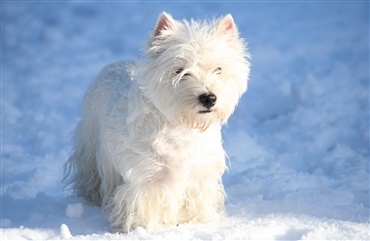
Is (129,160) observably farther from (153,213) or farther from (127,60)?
(127,60)

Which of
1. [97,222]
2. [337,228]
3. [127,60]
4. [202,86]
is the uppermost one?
[127,60]

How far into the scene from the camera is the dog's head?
4602 millimetres

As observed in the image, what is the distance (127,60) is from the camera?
246 inches

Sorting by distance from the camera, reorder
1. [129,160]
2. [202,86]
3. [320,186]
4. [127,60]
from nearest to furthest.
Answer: [202,86]
[129,160]
[127,60]
[320,186]

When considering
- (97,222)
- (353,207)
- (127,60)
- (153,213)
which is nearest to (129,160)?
(153,213)

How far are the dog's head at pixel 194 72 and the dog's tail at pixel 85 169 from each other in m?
1.62

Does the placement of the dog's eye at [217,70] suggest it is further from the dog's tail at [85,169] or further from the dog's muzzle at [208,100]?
the dog's tail at [85,169]

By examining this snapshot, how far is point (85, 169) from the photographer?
6.38 meters

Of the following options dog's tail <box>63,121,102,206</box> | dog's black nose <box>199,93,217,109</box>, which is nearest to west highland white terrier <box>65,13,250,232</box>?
dog's black nose <box>199,93,217,109</box>

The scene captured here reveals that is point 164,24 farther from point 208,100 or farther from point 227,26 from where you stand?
point 208,100

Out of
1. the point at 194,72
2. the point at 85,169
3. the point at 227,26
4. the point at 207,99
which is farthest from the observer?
the point at 85,169

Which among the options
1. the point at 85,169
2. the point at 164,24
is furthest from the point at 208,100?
the point at 85,169

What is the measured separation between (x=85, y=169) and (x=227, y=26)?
2108mm

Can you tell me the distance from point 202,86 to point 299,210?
1.63 meters
